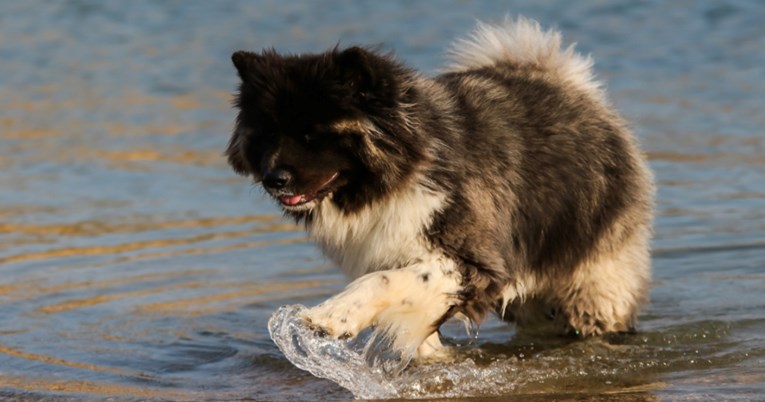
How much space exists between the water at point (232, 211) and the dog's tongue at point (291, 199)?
3.20ft

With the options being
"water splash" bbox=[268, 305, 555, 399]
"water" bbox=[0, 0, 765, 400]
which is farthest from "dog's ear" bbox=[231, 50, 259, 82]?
"water" bbox=[0, 0, 765, 400]

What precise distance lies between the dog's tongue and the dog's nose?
104 mm

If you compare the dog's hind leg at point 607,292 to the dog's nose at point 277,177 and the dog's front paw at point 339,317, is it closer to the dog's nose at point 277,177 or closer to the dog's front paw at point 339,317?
the dog's front paw at point 339,317

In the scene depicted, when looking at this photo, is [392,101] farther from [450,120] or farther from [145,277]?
→ [145,277]

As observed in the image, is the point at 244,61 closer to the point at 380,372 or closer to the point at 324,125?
the point at 324,125

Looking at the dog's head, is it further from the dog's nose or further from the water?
the water

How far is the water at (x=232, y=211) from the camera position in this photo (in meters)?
5.84

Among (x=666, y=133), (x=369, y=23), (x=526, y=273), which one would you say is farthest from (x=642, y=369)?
(x=369, y=23)

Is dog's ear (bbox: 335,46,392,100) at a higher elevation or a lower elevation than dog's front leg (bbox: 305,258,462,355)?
higher

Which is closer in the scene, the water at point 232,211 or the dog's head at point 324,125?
the dog's head at point 324,125

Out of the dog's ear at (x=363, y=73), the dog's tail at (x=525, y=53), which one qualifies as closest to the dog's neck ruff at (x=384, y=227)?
the dog's ear at (x=363, y=73)

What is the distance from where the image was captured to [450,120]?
545 centimetres

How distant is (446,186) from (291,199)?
667 mm

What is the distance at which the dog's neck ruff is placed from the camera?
520cm
